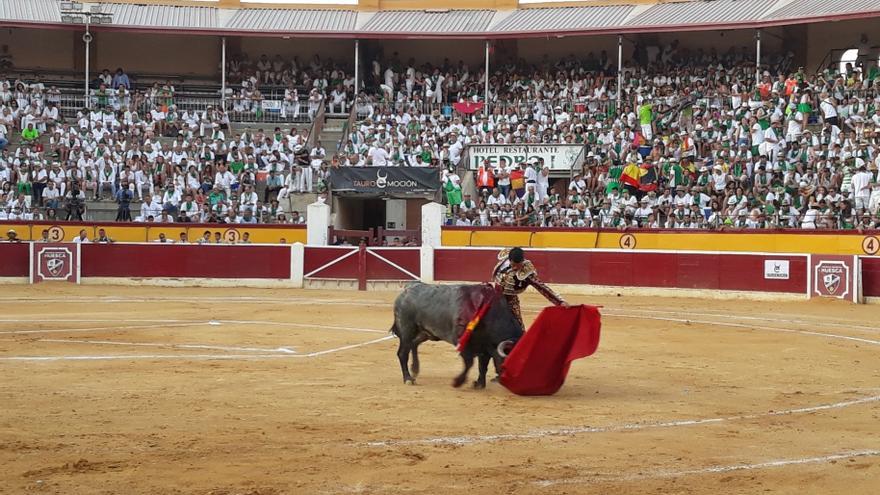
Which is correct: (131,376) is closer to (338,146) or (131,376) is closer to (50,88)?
(338,146)

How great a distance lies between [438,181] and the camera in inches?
1101

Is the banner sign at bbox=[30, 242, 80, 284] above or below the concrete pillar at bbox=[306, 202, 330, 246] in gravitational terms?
below

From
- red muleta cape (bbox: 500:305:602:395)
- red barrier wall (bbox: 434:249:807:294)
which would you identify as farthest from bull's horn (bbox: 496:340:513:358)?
red barrier wall (bbox: 434:249:807:294)

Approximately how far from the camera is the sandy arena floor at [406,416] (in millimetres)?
6605

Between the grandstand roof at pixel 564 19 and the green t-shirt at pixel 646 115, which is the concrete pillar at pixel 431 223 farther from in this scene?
the grandstand roof at pixel 564 19

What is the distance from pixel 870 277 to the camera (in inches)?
830

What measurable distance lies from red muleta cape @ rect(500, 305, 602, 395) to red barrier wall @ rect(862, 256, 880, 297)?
497 inches

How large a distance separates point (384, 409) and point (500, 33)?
25.5 m

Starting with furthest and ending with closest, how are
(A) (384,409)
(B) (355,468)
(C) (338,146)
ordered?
(C) (338,146) < (A) (384,409) < (B) (355,468)

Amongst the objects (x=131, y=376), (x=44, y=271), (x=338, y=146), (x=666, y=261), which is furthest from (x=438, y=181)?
(x=131, y=376)

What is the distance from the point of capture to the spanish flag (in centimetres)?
2650

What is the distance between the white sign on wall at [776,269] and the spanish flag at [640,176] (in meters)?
5.19

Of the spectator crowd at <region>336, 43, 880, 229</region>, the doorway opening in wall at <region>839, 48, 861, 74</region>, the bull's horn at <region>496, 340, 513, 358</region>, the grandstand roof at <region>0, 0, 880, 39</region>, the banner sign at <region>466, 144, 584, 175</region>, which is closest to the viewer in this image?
the bull's horn at <region>496, 340, 513, 358</region>

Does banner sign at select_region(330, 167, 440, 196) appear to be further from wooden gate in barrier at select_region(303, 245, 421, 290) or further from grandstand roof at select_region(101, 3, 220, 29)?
grandstand roof at select_region(101, 3, 220, 29)
